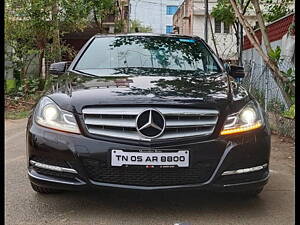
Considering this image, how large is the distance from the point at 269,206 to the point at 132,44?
2116 millimetres

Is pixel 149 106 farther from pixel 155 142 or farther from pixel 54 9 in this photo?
pixel 54 9

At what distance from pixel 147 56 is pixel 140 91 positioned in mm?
1190

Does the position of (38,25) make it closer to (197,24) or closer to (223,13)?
(223,13)

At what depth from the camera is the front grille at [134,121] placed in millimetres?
3092

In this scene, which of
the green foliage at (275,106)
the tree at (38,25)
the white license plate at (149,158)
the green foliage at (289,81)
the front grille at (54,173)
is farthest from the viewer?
the tree at (38,25)

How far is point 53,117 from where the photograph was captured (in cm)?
323

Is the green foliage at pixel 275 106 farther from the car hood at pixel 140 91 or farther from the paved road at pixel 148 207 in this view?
the car hood at pixel 140 91

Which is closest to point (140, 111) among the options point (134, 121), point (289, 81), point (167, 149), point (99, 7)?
point (134, 121)

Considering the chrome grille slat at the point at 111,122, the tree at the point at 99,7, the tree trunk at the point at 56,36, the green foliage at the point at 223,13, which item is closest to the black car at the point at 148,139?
the chrome grille slat at the point at 111,122

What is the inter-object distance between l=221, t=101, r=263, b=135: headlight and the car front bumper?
5 cm

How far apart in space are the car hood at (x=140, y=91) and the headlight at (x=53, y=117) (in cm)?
5

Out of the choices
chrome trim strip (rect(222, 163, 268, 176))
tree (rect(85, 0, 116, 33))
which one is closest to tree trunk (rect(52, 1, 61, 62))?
tree (rect(85, 0, 116, 33))

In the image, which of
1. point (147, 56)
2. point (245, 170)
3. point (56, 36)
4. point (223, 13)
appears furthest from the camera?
point (223, 13)

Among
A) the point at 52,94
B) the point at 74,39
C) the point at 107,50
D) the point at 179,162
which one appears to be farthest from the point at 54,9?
the point at 74,39
